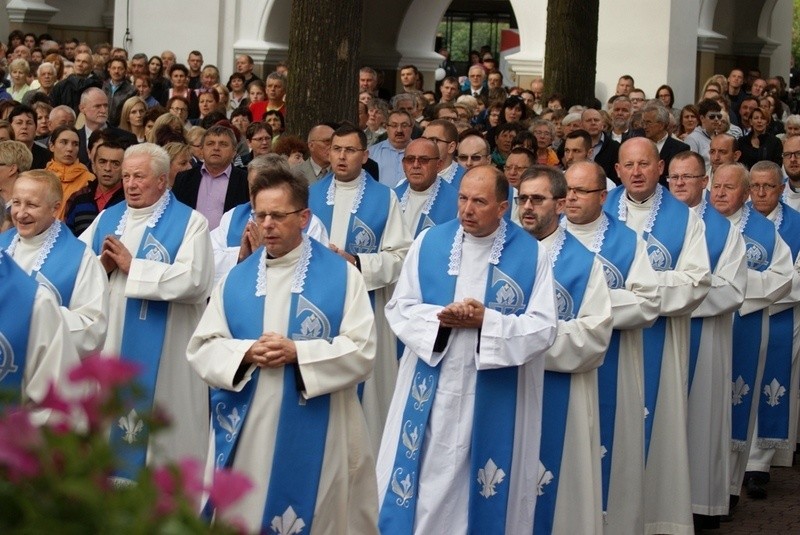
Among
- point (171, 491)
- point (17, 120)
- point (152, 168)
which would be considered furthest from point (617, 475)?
point (171, 491)

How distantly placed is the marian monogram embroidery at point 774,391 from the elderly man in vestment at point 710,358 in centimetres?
131

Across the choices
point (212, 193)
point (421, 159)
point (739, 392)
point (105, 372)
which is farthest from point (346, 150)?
point (105, 372)

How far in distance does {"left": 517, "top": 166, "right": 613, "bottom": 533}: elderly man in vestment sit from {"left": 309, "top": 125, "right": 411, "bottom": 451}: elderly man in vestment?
176 centimetres

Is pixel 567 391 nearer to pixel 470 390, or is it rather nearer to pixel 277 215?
pixel 470 390

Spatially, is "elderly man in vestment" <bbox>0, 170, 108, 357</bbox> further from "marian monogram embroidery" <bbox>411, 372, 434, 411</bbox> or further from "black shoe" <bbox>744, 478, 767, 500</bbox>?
"black shoe" <bbox>744, 478, 767, 500</bbox>

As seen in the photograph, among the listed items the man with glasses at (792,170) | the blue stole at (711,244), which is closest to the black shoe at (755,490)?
the blue stole at (711,244)

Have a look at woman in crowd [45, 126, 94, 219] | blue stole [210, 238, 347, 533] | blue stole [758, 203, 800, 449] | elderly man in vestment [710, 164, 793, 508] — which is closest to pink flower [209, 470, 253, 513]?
blue stole [210, 238, 347, 533]

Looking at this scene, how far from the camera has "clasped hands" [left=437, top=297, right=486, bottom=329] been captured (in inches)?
236

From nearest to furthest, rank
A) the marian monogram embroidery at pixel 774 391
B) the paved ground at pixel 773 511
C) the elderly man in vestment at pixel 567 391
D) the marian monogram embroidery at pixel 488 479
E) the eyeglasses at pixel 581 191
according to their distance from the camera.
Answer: the marian monogram embroidery at pixel 488 479, the elderly man in vestment at pixel 567 391, the eyeglasses at pixel 581 191, the paved ground at pixel 773 511, the marian monogram embroidery at pixel 774 391

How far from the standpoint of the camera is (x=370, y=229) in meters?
8.65

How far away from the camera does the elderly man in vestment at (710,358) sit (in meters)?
8.66

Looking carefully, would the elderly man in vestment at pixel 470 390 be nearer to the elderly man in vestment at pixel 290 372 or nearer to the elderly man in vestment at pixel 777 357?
the elderly man in vestment at pixel 290 372

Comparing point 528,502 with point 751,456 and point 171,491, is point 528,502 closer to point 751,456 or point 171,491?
point 751,456

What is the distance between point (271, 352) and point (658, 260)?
11.1 ft
